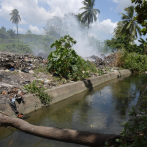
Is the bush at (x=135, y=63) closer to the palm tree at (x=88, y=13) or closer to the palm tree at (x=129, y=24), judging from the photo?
the palm tree at (x=129, y=24)

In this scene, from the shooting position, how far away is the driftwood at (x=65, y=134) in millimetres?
2264

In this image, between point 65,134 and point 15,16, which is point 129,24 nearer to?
point 65,134

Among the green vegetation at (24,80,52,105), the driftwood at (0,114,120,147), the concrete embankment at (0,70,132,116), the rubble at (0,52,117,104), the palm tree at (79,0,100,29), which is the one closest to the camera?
the driftwood at (0,114,120,147)

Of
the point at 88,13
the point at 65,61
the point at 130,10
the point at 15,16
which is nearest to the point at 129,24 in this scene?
the point at 130,10

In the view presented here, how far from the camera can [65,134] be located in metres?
2.50

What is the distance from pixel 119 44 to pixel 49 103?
71.4ft

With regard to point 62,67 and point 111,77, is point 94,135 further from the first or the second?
point 111,77

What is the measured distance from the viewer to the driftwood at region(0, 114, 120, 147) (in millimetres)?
2264

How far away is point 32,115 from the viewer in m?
4.00

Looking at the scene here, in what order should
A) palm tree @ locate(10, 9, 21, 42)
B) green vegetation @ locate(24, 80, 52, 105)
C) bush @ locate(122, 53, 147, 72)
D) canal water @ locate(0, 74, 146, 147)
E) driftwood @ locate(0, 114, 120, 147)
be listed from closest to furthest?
driftwood @ locate(0, 114, 120, 147) → canal water @ locate(0, 74, 146, 147) → green vegetation @ locate(24, 80, 52, 105) → bush @ locate(122, 53, 147, 72) → palm tree @ locate(10, 9, 21, 42)

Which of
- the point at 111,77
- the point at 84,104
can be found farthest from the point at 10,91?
the point at 111,77

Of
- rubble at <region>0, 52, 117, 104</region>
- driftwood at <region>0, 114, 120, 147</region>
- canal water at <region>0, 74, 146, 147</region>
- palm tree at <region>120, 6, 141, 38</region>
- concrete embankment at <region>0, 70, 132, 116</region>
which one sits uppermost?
palm tree at <region>120, 6, 141, 38</region>

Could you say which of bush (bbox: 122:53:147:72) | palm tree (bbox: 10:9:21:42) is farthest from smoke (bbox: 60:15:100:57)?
palm tree (bbox: 10:9:21:42)

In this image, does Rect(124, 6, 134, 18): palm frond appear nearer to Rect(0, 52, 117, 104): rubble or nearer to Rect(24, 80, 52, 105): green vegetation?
Rect(0, 52, 117, 104): rubble
